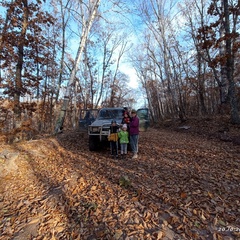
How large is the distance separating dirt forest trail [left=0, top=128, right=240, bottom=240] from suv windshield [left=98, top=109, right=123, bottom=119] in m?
2.49

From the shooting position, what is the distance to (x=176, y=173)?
14.6 feet

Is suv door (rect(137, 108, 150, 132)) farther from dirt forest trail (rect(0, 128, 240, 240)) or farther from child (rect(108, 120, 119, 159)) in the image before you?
dirt forest trail (rect(0, 128, 240, 240))

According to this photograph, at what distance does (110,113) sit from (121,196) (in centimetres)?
500

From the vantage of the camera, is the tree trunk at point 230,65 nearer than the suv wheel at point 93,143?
No

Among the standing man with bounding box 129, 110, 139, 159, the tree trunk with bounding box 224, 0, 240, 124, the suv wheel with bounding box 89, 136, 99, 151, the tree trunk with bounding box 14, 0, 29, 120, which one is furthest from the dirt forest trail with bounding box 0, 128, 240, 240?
the tree trunk with bounding box 14, 0, 29, 120

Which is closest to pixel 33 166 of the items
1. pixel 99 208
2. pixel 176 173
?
pixel 99 208

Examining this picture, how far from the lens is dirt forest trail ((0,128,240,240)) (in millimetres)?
2637

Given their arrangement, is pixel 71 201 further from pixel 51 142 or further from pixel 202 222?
pixel 51 142

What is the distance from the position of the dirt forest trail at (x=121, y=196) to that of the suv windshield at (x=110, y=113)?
2.49 meters

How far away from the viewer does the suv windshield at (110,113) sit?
A: 26.1 ft

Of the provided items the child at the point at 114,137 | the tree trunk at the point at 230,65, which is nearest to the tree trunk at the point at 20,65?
the child at the point at 114,137

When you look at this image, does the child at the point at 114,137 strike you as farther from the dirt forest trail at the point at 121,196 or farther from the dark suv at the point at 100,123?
the dirt forest trail at the point at 121,196

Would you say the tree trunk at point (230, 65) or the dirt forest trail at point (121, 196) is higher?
the tree trunk at point (230, 65)

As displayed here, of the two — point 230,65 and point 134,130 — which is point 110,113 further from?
point 230,65
